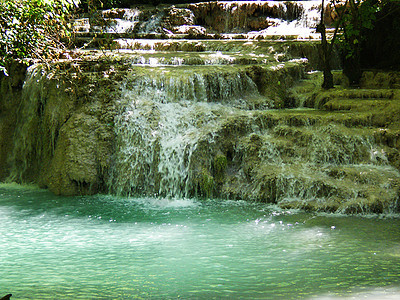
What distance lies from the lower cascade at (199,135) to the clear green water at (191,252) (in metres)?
0.59

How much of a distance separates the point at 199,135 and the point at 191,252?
3471 millimetres

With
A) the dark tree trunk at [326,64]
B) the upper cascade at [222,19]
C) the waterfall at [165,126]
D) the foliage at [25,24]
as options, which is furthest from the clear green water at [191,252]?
the upper cascade at [222,19]

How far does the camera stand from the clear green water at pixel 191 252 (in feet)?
14.1

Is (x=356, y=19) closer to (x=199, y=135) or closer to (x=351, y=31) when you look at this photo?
(x=351, y=31)

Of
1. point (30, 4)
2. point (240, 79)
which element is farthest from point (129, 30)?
point (30, 4)

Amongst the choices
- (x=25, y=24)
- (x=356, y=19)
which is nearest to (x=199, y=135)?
(x=25, y=24)

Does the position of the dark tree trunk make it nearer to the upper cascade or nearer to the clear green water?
the clear green water

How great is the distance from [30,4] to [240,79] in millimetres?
5376

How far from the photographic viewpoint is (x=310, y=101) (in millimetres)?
10234

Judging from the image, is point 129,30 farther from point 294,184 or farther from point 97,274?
point 97,274

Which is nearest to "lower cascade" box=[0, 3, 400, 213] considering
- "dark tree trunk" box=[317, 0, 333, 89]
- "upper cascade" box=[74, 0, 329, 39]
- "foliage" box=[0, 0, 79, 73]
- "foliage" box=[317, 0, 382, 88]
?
"dark tree trunk" box=[317, 0, 333, 89]

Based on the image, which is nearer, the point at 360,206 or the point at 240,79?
the point at 360,206

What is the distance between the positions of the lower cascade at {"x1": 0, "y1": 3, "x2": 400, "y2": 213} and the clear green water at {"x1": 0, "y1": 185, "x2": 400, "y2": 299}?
587mm

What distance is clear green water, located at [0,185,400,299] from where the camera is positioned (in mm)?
4289
